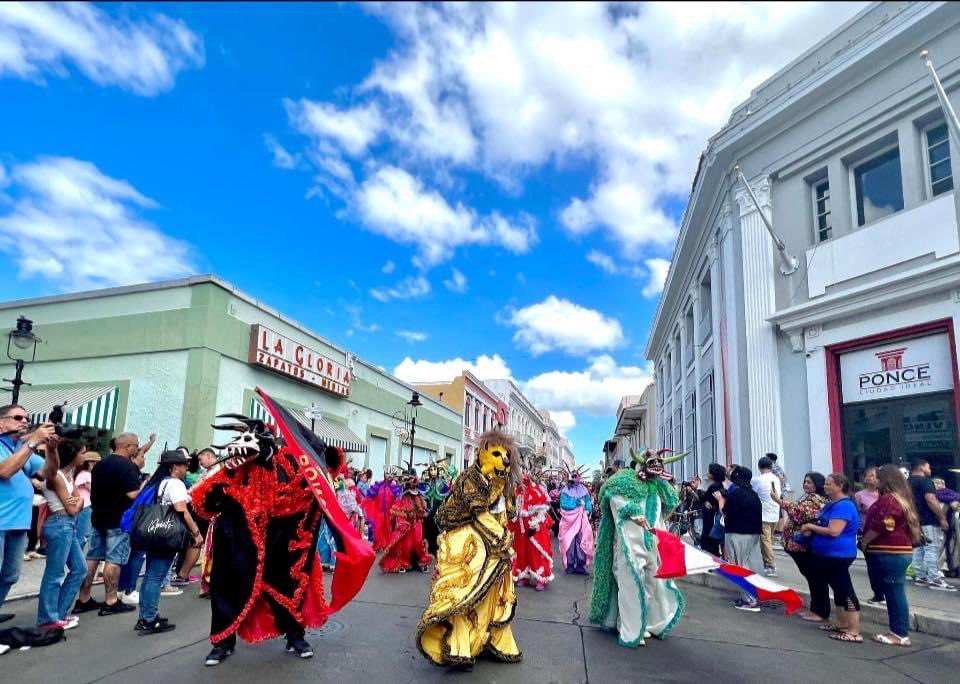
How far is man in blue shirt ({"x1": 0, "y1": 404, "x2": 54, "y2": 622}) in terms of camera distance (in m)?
4.71

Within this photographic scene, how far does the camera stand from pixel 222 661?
4789 millimetres

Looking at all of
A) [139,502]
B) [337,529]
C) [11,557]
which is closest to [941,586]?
[337,529]

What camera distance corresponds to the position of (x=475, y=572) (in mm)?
4902

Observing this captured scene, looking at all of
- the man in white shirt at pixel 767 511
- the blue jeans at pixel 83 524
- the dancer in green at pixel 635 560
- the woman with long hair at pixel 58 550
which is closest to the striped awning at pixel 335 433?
the blue jeans at pixel 83 524

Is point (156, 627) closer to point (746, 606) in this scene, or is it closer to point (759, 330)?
point (746, 606)

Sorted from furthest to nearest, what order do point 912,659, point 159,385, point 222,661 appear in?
point 159,385 < point 912,659 < point 222,661

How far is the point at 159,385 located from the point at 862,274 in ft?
50.3

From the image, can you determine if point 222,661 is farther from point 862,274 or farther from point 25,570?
point 862,274

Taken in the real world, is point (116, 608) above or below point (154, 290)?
below

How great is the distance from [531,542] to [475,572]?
13.4 ft

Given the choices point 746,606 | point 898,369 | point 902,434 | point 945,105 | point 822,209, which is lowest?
point 746,606

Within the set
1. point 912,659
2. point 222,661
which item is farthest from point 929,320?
point 222,661

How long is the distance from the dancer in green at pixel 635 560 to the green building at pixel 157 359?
8.92m

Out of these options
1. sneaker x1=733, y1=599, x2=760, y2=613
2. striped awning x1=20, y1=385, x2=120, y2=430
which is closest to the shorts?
sneaker x1=733, y1=599, x2=760, y2=613
